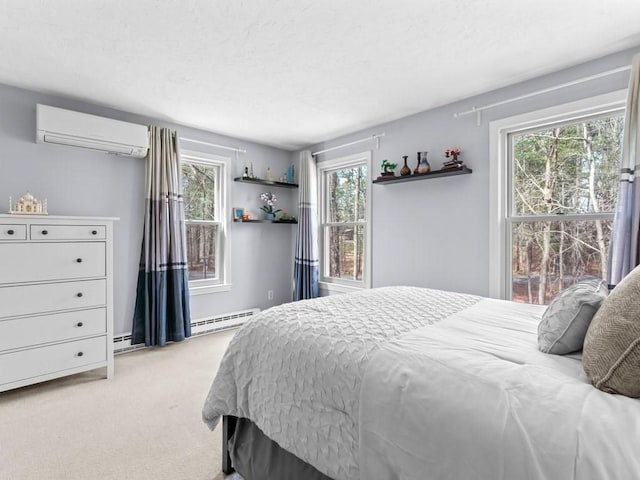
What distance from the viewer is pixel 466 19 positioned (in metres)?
1.94

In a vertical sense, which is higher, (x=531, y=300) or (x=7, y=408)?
(x=531, y=300)

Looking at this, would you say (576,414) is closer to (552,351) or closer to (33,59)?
(552,351)

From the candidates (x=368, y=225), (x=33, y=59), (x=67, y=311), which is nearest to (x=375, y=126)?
(x=368, y=225)

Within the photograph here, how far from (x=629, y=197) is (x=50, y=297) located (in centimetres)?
399

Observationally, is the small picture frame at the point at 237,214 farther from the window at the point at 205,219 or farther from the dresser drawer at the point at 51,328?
the dresser drawer at the point at 51,328

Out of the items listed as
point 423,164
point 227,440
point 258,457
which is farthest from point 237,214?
point 258,457

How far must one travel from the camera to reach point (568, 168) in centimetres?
256

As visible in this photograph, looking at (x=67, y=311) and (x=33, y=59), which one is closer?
(x=33, y=59)

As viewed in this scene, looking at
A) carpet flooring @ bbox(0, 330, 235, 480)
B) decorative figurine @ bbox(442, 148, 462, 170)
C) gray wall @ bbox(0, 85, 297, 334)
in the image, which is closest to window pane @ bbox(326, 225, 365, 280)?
gray wall @ bbox(0, 85, 297, 334)

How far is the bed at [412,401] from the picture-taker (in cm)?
81

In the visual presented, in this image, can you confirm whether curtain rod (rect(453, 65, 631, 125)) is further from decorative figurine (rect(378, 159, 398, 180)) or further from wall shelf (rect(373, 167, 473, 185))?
decorative figurine (rect(378, 159, 398, 180))

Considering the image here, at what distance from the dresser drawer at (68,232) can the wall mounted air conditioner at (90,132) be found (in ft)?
2.72

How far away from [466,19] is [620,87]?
1.22 meters

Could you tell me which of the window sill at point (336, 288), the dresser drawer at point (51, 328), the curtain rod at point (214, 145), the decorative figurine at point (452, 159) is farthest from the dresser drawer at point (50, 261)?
the decorative figurine at point (452, 159)
